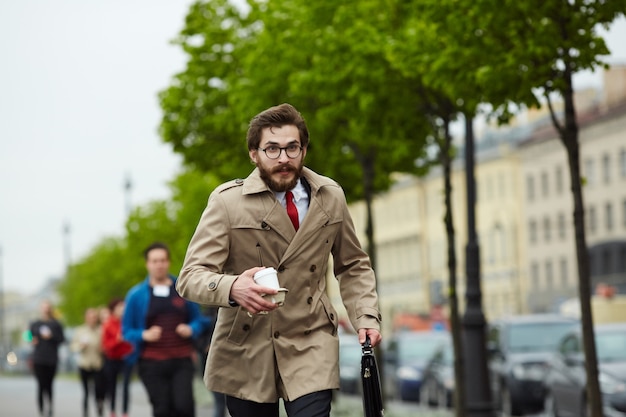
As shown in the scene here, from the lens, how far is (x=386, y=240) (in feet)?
416

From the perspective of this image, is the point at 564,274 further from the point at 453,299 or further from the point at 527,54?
the point at 527,54

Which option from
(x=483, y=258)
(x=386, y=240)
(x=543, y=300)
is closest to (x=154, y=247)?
(x=543, y=300)

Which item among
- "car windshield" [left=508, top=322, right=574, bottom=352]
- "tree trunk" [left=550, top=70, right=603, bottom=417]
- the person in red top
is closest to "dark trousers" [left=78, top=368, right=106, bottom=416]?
the person in red top

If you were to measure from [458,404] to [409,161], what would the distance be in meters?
9.00

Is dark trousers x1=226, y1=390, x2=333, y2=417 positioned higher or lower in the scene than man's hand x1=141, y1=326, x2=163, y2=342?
lower

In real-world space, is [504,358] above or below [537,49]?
below

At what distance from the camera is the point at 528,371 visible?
27.2 metres

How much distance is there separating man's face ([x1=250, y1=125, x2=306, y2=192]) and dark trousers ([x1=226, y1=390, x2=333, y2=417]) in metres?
0.91

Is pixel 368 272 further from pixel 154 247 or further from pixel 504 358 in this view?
pixel 504 358

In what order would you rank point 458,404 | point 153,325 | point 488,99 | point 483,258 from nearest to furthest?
point 153,325, point 488,99, point 458,404, point 483,258

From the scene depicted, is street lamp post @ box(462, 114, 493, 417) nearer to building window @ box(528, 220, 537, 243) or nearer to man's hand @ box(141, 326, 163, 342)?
man's hand @ box(141, 326, 163, 342)

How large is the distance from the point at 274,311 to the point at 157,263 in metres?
6.43

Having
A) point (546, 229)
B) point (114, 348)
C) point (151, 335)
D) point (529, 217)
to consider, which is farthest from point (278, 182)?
point (529, 217)

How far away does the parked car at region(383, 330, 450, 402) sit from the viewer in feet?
120
